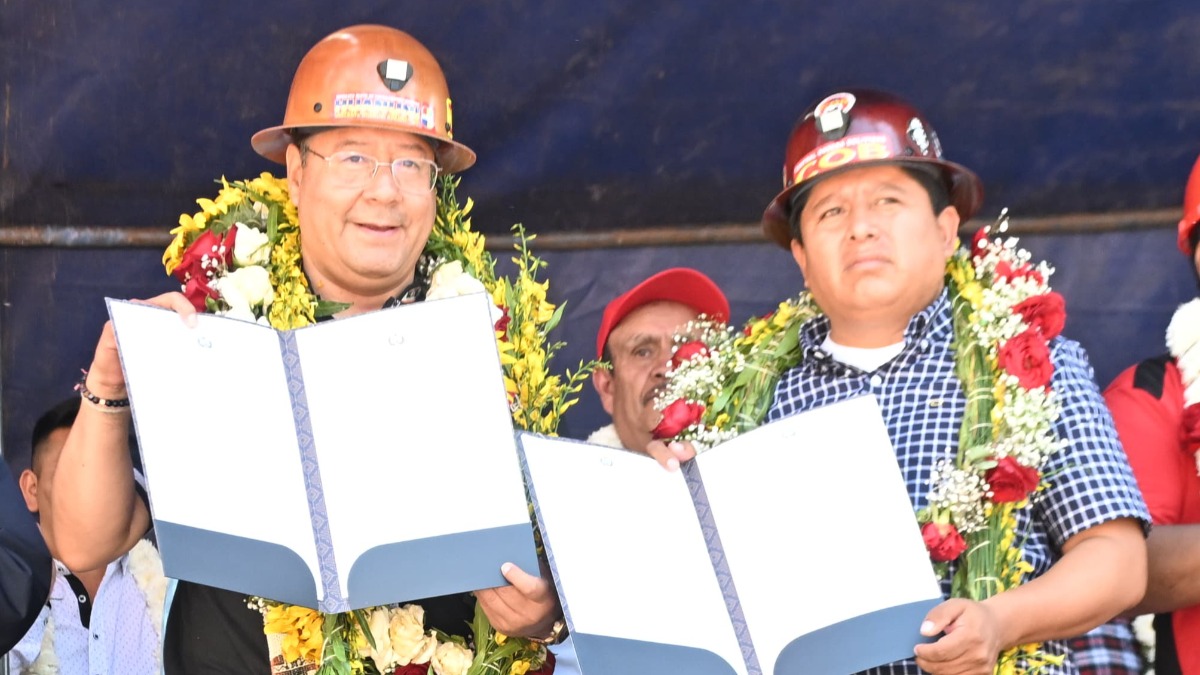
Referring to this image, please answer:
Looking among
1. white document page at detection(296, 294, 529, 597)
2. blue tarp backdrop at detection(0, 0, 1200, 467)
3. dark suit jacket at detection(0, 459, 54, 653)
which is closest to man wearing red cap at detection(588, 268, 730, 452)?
blue tarp backdrop at detection(0, 0, 1200, 467)

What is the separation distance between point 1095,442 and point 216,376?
1.83 m

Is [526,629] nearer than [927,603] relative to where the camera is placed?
No

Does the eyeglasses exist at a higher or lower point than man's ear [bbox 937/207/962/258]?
higher

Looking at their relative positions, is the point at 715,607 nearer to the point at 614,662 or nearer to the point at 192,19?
the point at 614,662

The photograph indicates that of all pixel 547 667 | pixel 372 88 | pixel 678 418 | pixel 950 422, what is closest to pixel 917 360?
pixel 950 422

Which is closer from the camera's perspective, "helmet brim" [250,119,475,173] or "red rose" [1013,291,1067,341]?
"red rose" [1013,291,1067,341]

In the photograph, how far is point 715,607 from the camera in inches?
113

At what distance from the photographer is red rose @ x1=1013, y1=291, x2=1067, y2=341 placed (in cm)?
321

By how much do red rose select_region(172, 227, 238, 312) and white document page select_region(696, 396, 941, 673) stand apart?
1.33 m

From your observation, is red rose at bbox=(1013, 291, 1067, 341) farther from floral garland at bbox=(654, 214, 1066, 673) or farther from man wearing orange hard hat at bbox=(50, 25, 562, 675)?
man wearing orange hard hat at bbox=(50, 25, 562, 675)

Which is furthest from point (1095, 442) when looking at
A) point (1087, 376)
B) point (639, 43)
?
point (639, 43)

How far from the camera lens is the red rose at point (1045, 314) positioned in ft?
10.5

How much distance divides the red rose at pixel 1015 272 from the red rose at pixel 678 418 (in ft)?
2.50

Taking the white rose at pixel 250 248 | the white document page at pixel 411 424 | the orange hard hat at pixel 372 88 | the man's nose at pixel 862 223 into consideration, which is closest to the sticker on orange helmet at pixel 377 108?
the orange hard hat at pixel 372 88
